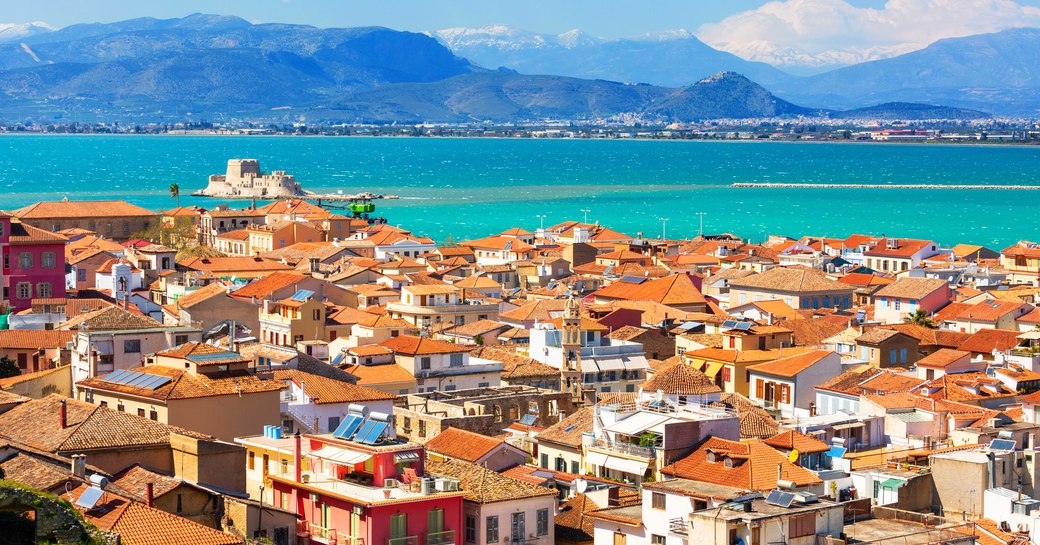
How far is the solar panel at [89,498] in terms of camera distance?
1513cm

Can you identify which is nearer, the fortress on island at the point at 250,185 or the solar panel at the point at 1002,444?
the solar panel at the point at 1002,444

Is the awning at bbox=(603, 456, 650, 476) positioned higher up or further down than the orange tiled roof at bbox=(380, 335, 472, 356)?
higher up

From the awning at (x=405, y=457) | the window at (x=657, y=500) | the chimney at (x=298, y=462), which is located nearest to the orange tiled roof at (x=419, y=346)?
the chimney at (x=298, y=462)

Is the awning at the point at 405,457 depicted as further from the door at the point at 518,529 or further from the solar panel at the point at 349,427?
the door at the point at 518,529

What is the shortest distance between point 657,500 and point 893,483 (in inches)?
174

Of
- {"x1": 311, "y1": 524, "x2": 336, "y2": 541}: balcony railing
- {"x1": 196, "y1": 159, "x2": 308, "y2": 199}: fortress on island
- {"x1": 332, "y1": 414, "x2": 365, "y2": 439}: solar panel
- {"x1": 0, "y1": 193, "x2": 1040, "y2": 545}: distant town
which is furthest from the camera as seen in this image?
{"x1": 196, "y1": 159, "x2": 308, "y2": 199}: fortress on island

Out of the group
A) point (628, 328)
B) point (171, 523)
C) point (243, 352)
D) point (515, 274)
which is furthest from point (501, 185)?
point (171, 523)

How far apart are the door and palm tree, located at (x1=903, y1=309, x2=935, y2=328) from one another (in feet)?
84.1

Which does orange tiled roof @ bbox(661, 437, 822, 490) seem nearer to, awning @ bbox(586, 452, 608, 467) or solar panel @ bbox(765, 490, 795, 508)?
solar panel @ bbox(765, 490, 795, 508)

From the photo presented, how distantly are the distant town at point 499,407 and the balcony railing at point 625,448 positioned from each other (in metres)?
0.04

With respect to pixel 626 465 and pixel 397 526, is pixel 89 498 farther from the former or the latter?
pixel 626 465

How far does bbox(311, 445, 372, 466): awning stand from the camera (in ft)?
56.2

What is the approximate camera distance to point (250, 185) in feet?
492

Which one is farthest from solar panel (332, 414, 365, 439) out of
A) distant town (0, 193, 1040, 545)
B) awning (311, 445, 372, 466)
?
awning (311, 445, 372, 466)
